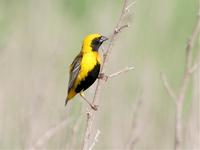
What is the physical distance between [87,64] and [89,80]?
10cm

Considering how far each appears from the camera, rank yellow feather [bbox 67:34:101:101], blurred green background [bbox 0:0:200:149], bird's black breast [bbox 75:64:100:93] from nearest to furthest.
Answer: bird's black breast [bbox 75:64:100:93] < yellow feather [bbox 67:34:101:101] < blurred green background [bbox 0:0:200:149]

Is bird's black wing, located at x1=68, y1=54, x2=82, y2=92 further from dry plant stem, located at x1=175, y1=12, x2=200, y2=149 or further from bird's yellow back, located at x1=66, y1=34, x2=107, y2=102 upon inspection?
dry plant stem, located at x1=175, y1=12, x2=200, y2=149

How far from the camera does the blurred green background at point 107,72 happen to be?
5.90m

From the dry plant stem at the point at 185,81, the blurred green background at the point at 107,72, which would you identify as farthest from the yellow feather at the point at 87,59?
the dry plant stem at the point at 185,81

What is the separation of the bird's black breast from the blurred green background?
17 cm

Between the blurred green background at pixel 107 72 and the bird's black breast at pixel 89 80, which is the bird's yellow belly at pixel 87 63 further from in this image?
the blurred green background at pixel 107 72

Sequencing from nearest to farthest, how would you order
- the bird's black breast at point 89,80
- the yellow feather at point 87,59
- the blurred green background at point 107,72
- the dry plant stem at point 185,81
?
the dry plant stem at point 185,81 < the bird's black breast at point 89,80 < the yellow feather at point 87,59 < the blurred green background at point 107,72

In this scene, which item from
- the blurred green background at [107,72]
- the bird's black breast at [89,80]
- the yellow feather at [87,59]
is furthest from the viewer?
the blurred green background at [107,72]

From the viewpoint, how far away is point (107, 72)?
606 centimetres

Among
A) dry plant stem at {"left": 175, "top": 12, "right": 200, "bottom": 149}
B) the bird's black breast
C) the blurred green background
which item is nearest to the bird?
the bird's black breast

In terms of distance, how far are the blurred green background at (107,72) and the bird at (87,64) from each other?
0.77ft

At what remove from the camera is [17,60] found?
7.12 m

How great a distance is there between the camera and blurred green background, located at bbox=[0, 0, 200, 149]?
590 cm

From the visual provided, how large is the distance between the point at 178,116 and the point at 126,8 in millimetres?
666
